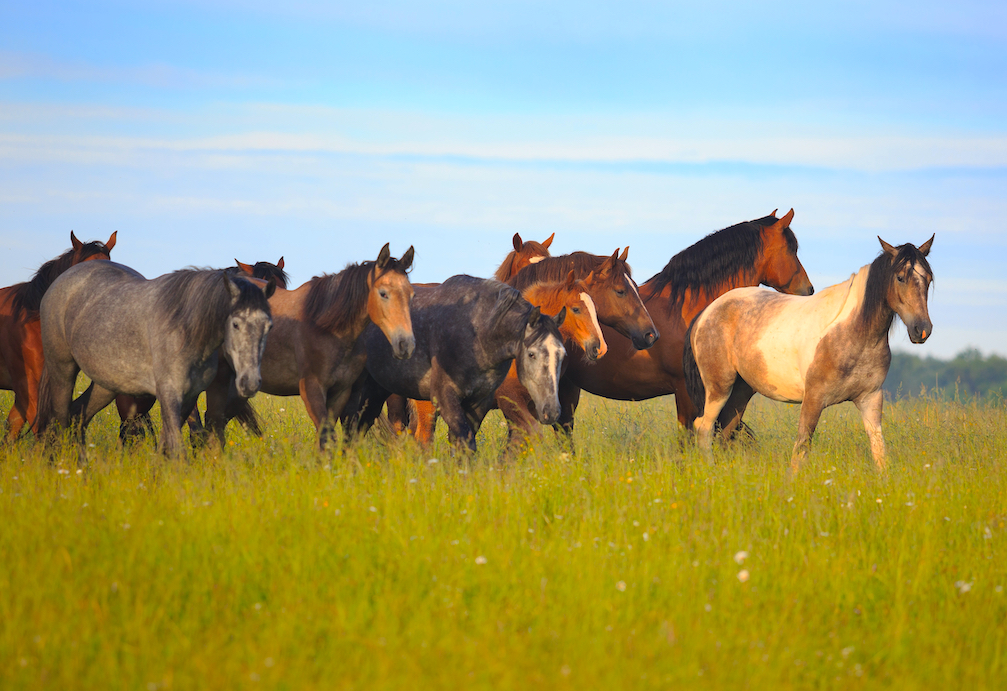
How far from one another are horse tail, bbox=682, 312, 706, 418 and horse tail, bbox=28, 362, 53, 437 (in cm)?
692

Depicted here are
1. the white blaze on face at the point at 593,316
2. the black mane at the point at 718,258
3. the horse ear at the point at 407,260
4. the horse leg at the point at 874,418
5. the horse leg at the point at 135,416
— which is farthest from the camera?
the black mane at the point at 718,258

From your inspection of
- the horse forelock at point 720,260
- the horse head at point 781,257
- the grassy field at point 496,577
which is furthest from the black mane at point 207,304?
the horse head at point 781,257

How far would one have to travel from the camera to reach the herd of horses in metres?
6.89

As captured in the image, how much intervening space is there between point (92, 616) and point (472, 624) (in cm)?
186

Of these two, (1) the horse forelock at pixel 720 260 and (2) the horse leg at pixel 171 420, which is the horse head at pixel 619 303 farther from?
(2) the horse leg at pixel 171 420

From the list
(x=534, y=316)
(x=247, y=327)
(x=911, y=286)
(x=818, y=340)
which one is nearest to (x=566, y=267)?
(x=534, y=316)

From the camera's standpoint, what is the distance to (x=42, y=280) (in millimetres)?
9125

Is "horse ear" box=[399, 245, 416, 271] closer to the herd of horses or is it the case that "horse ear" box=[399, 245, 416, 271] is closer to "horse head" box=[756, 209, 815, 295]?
the herd of horses

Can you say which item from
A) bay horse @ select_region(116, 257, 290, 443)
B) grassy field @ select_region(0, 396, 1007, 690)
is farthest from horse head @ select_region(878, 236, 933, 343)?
bay horse @ select_region(116, 257, 290, 443)

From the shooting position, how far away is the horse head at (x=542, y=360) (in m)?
7.15

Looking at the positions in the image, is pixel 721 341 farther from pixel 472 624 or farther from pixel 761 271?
pixel 472 624

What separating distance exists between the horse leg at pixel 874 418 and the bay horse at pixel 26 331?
28.0ft

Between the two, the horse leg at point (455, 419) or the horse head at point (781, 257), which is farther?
the horse head at point (781, 257)

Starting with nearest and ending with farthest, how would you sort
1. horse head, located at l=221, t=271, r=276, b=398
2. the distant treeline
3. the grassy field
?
1. the grassy field
2. horse head, located at l=221, t=271, r=276, b=398
3. the distant treeline
